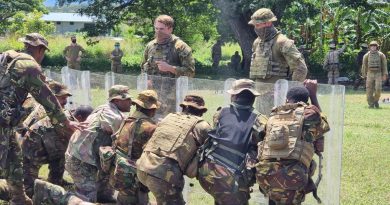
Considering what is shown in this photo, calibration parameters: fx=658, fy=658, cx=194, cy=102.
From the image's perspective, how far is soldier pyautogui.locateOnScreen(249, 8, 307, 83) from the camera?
694 cm

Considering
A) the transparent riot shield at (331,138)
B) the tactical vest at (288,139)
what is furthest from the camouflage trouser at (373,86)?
the tactical vest at (288,139)

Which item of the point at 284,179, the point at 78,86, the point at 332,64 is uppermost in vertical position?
the point at 332,64

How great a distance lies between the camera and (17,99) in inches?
240

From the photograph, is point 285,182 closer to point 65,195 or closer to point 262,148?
point 262,148

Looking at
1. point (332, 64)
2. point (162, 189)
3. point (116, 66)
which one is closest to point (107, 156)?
point (162, 189)

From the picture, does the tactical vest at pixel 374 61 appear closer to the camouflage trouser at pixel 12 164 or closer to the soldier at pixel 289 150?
the soldier at pixel 289 150

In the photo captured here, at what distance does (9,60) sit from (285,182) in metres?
2.71

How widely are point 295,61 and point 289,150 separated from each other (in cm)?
189

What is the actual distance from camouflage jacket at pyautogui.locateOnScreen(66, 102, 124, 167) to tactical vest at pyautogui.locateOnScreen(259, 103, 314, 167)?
1720 millimetres

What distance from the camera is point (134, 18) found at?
96.8ft

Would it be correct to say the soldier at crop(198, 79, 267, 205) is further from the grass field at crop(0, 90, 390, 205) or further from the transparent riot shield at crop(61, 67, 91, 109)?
the transparent riot shield at crop(61, 67, 91, 109)

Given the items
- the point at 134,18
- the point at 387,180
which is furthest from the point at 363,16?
the point at 387,180

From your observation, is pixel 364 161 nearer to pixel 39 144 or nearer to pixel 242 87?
pixel 242 87

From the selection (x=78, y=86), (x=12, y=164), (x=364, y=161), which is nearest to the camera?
(x=12, y=164)
